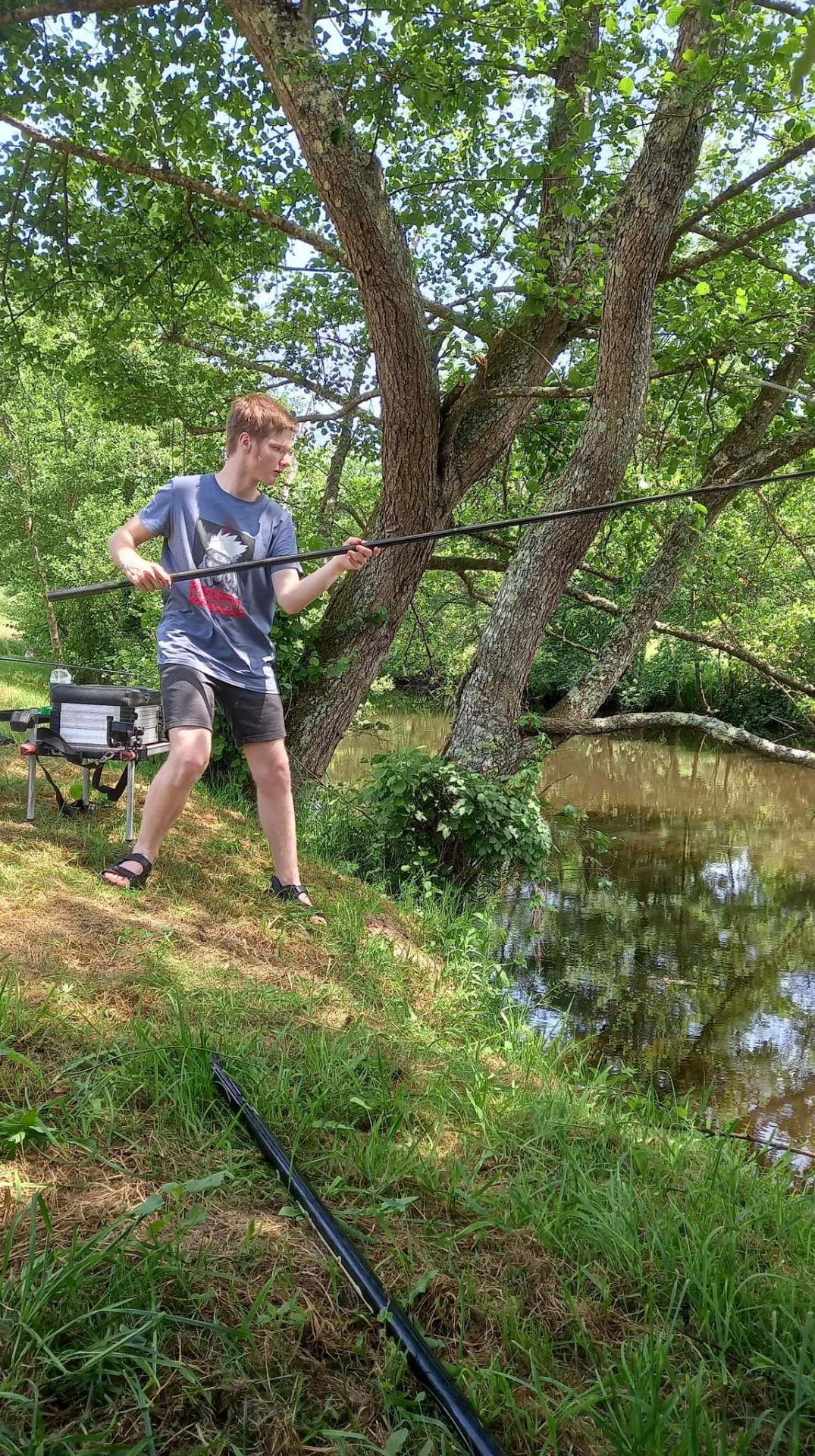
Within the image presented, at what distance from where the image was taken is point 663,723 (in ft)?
24.4

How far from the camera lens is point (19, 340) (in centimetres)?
706

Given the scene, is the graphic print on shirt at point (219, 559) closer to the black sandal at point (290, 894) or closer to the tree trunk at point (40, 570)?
the black sandal at point (290, 894)

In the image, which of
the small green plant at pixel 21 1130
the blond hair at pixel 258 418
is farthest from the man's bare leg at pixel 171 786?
the small green plant at pixel 21 1130

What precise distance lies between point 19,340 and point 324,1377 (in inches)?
289

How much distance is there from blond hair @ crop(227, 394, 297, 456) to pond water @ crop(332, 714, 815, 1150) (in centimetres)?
305

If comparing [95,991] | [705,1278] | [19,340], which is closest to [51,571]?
[19,340]

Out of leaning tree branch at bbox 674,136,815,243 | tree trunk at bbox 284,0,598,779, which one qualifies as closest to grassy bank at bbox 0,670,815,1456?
tree trunk at bbox 284,0,598,779

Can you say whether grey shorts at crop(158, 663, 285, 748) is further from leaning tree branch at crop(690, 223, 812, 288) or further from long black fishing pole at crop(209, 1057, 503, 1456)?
leaning tree branch at crop(690, 223, 812, 288)

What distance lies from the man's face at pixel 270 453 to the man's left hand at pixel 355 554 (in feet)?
1.85

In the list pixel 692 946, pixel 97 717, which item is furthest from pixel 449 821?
pixel 692 946

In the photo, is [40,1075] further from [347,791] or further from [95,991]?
[347,791]

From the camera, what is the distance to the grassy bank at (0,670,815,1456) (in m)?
1.48

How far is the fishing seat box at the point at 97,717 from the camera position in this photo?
14.0 feet

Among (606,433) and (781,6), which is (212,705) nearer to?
(606,433)
